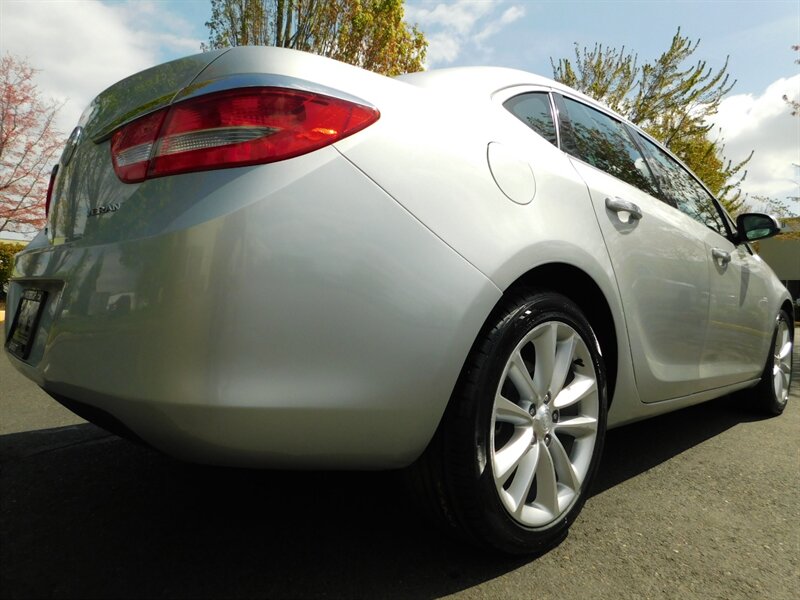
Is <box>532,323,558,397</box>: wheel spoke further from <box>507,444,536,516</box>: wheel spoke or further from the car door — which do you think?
the car door

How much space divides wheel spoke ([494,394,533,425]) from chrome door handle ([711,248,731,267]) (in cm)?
167

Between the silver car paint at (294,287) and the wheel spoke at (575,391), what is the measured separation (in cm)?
47

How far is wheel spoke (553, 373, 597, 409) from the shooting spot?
6.44 ft

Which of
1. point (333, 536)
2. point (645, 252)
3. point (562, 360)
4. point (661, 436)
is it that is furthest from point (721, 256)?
point (333, 536)

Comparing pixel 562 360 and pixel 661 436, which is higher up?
pixel 562 360

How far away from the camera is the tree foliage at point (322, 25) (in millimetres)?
14148

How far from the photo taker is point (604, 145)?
2.57 m

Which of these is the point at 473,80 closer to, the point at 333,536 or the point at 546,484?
the point at 546,484

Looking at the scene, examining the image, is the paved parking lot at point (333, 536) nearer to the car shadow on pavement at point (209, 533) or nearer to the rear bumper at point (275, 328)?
the car shadow on pavement at point (209, 533)

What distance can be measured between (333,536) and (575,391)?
90cm

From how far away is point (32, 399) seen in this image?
3830 millimetres

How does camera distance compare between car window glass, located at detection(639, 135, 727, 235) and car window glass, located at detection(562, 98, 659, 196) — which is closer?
car window glass, located at detection(562, 98, 659, 196)

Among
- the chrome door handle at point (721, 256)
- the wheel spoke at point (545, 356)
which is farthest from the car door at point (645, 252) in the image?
the wheel spoke at point (545, 356)

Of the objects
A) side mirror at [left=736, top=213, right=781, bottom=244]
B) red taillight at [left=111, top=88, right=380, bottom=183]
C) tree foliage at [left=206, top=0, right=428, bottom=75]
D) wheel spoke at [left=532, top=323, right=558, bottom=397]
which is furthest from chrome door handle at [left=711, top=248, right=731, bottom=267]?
tree foliage at [left=206, top=0, right=428, bottom=75]
